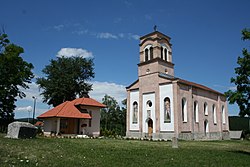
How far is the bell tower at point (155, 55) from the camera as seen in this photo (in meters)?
31.2

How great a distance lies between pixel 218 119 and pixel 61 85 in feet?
88.5

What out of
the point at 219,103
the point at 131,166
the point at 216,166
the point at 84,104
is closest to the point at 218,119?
the point at 219,103

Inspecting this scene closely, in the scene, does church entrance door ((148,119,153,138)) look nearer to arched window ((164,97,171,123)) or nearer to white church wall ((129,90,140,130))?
white church wall ((129,90,140,130))

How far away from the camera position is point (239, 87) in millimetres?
14797

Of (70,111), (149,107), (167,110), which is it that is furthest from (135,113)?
(70,111)

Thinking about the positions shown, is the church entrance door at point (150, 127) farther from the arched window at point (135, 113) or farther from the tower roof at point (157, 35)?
the tower roof at point (157, 35)

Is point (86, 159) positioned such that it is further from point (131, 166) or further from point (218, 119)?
point (218, 119)

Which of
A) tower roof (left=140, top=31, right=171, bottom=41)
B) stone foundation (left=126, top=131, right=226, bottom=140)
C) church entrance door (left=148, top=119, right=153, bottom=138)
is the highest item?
tower roof (left=140, top=31, right=171, bottom=41)

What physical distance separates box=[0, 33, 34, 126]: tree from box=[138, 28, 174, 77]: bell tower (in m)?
16.5

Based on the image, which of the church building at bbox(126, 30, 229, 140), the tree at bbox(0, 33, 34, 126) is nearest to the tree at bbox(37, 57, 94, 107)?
the tree at bbox(0, 33, 34, 126)

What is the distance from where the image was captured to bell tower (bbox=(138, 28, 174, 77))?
31156 millimetres

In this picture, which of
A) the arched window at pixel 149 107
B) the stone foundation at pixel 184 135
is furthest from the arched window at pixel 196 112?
the arched window at pixel 149 107

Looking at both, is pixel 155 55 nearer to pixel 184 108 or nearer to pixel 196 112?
pixel 184 108

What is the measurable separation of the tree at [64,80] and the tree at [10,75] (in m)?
6.33
